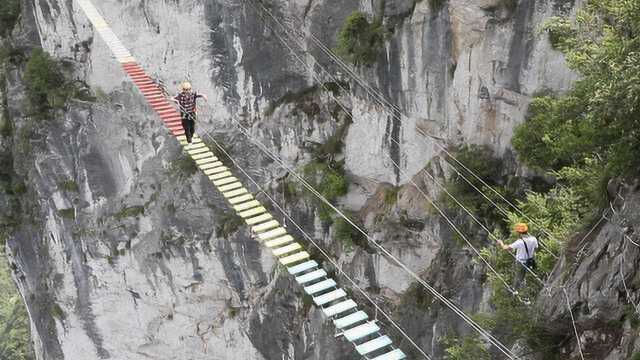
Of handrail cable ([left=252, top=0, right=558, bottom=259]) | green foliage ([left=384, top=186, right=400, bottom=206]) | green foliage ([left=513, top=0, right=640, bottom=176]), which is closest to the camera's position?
green foliage ([left=513, top=0, right=640, bottom=176])

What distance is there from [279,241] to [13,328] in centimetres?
3058

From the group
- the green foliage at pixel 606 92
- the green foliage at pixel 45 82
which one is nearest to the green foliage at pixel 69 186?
the green foliage at pixel 45 82

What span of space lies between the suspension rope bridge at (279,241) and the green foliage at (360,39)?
388cm

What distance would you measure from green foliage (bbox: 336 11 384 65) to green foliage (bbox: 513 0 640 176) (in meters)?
5.10

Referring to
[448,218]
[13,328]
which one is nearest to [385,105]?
[448,218]

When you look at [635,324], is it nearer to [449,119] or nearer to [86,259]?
[449,119]

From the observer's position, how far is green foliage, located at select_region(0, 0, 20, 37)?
828 inches

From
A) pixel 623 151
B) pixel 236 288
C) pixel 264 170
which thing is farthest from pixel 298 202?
pixel 623 151

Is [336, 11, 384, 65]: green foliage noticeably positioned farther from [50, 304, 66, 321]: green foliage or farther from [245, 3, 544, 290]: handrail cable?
[50, 304, 66, 321]: green foliage

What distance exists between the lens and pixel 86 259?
21.1 metres

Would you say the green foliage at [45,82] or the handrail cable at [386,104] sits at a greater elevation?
the handrail cable at [386,104]

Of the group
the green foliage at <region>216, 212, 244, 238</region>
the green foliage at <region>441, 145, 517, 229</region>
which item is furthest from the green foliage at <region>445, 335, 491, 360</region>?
the green foliage at <region>216, 212, 244, 238</region>

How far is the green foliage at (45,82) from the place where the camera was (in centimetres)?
2006

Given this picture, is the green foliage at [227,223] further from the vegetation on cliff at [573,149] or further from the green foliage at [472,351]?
the green foliage at [472,351]
